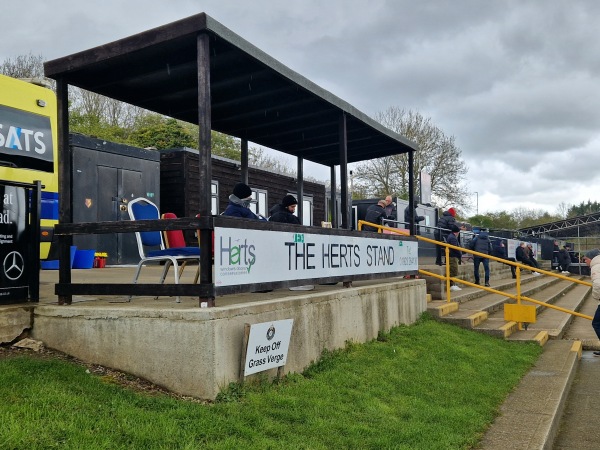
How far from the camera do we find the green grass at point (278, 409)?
3412 millimetres

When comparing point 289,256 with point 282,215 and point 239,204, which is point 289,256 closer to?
Result: point 239,204

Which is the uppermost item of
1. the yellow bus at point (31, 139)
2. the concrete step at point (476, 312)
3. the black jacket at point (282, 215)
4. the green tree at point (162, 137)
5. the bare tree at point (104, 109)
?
the bare tree at point (104, 109)

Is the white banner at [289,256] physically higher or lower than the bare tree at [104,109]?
lower

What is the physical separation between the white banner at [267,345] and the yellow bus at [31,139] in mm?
4391

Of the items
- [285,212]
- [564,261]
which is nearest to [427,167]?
[564,261]

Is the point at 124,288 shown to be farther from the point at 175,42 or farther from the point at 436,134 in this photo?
the point at 436,134

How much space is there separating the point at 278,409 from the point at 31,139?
18.7 feet

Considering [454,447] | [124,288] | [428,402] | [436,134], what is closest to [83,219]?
[124,288]

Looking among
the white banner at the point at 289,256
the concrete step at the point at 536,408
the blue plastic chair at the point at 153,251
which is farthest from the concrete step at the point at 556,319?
the blue plastic chair at the point at 153,251

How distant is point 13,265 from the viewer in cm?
508

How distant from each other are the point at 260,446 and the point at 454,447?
1.61m

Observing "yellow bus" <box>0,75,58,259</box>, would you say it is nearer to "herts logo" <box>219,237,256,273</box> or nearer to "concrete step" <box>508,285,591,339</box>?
"herts logo" <box>219,237,256,273</box>

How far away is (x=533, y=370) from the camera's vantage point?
7.79 metres

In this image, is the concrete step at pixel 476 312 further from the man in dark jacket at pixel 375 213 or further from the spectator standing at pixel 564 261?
the spectator standing at pixel 564 261
